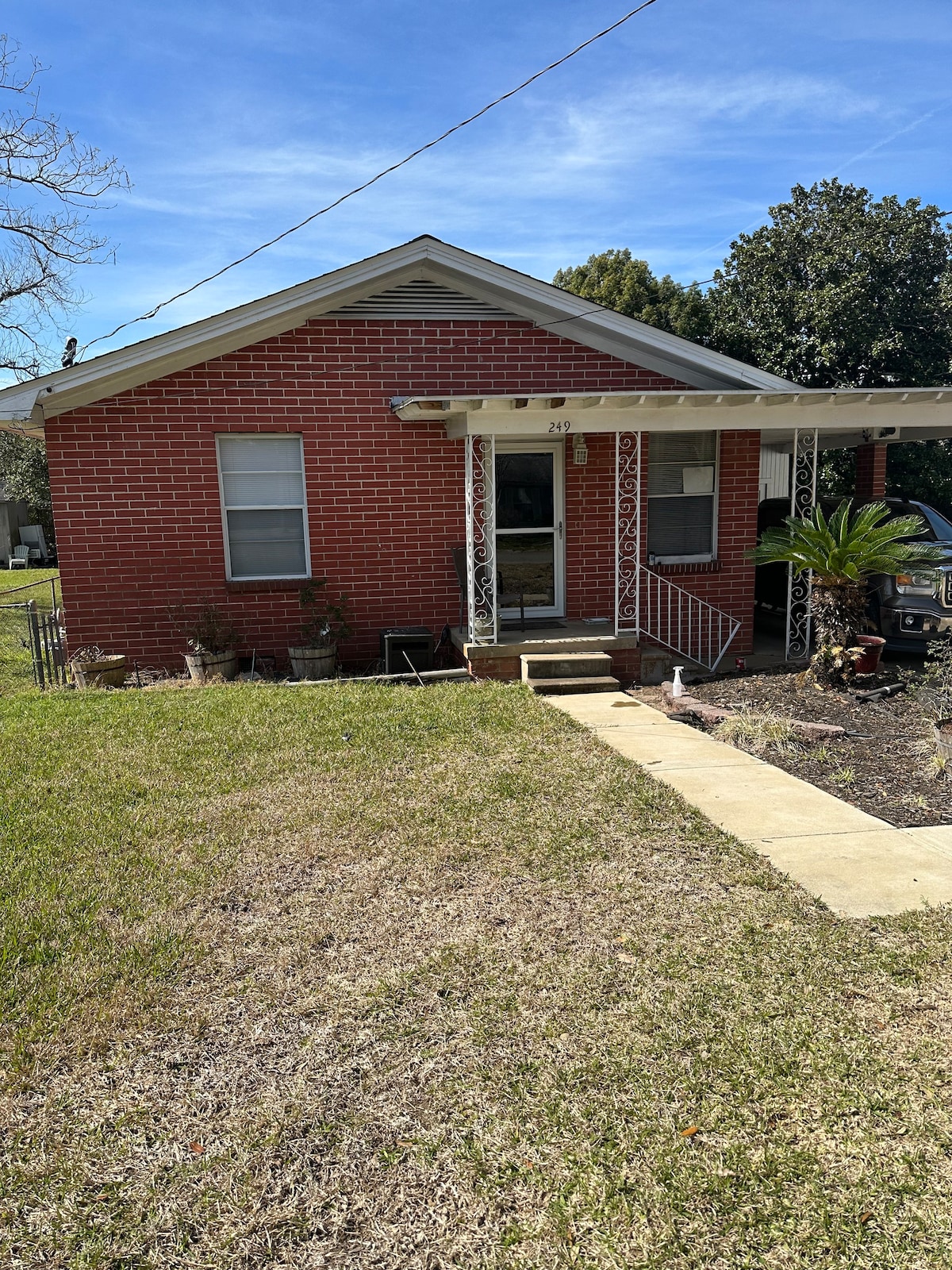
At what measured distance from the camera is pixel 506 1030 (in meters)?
3.24

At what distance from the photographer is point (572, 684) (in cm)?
898

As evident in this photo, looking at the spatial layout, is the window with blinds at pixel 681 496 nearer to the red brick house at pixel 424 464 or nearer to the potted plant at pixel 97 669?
the red brick house at pixel 424 464

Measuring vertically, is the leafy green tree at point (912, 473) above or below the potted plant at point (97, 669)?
above

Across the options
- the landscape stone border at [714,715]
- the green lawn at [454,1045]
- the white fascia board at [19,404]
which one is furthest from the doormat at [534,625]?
the white fascia board at [19,404]

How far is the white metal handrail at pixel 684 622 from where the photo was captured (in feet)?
35.5

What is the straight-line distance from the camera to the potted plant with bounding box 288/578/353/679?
31.6 feet

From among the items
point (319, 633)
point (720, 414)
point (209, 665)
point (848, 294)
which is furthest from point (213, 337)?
point (848, 294)

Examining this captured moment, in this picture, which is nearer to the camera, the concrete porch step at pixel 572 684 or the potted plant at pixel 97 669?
the concrete porch step at pixel 572 684

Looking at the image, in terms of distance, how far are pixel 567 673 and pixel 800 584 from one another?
4.28 meters

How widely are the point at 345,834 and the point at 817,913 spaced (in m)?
2.59

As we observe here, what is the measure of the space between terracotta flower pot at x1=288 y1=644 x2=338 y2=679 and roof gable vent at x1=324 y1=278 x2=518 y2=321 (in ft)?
12.3

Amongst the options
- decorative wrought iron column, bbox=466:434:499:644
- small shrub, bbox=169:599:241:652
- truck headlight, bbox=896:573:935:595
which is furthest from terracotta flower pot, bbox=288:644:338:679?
truck headlight, bbox=896:573:935:595

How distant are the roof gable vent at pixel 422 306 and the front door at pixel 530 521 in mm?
1563

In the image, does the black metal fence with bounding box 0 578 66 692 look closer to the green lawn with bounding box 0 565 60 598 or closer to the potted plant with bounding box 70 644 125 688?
the potted plant with bounding box 70 644 125 688
